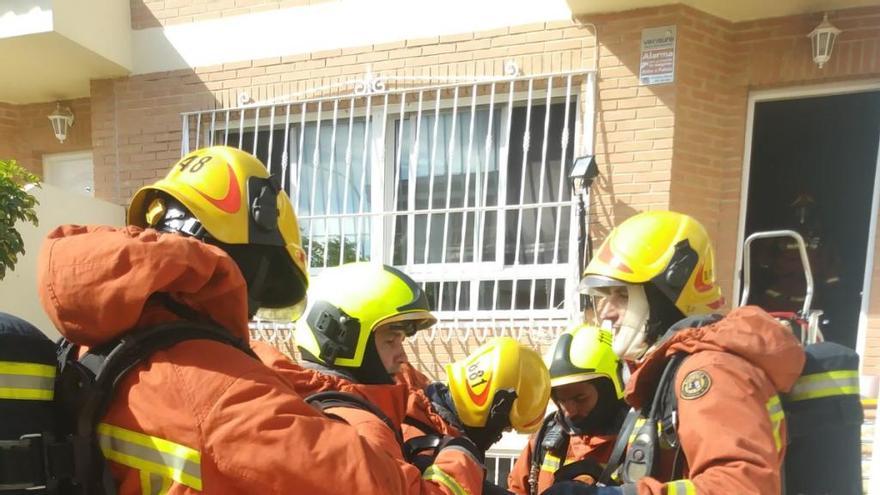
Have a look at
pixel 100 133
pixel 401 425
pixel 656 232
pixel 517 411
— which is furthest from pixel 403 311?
pixel 100 133

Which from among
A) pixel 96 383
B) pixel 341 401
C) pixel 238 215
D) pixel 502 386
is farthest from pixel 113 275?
pixel 502 386

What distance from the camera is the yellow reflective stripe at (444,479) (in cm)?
161

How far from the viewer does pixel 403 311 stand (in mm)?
2158

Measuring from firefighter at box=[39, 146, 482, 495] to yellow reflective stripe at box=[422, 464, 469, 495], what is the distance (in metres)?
0.33

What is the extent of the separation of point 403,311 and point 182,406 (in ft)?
3.60

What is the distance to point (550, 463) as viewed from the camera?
106 inches

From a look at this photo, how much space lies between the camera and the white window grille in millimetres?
4898

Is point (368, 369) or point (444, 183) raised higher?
point (444, 183)

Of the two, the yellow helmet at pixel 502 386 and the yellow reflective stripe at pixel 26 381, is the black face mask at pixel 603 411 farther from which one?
the yellow reflective stripe at pixel 26 381

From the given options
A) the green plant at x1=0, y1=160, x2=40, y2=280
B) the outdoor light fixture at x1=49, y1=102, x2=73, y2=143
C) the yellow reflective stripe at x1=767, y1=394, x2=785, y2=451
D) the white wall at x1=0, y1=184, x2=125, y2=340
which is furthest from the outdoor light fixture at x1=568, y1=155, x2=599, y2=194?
the outdoor light fixture at x1=49, y1=102, x2=73, y2=143

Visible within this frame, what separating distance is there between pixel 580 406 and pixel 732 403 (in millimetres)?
1190

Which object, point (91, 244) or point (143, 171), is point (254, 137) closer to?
point (143, 171)

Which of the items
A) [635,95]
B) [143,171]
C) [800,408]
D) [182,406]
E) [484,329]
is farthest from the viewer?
[143,171]

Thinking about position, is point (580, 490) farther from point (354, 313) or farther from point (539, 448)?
point (539, 448)
